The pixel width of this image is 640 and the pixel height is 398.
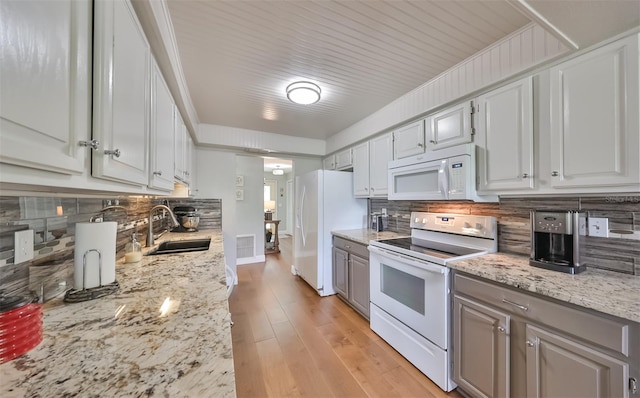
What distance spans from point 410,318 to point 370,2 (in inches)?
85.1

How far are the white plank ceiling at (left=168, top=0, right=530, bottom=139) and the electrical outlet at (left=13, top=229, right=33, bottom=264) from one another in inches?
51.5

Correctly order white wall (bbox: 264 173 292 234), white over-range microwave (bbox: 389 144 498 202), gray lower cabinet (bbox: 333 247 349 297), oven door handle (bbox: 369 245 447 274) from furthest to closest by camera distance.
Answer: white wall (bbox: 264 173 292 234), gray lower cabinet (bbox: 333 247 349 297), white over-range microwave (bbox: 389 144 498 202), oven door handle (bbox: 369 245 447 274)

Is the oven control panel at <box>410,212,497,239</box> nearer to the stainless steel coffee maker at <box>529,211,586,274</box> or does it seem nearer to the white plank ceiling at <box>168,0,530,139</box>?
the stainless steel coffee maker at <box>529,211,586,274</box>

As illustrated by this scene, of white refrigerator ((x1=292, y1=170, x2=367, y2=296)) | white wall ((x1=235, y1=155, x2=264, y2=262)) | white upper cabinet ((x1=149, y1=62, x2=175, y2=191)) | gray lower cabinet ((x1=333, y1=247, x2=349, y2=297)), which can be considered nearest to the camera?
white upper cabinet ((x1=149, y1=62, x2=175, y2=191))

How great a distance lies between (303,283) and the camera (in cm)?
370

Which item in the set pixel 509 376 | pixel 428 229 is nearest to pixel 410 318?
pixel 509 376

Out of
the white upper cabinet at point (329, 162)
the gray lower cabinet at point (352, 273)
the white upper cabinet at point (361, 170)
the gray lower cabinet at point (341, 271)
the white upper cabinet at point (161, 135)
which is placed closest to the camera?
the white upper cabinet at point (161, 135)

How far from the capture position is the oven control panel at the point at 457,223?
1852 mm

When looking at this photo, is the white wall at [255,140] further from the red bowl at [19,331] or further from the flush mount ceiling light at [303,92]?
the red bowl at [19,331]

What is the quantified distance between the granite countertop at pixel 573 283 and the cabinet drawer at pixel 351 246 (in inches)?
42.0

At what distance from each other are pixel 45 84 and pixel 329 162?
3.67 meters

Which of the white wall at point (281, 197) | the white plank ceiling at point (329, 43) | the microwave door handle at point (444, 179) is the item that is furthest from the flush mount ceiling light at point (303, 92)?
the white wall at point (281, 197)

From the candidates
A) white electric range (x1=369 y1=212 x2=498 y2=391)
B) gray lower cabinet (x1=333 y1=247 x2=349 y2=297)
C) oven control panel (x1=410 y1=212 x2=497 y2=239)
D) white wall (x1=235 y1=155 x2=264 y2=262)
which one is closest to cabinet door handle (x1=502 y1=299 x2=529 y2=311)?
white electric range (x1=369 y1=212 x2=498 y2=391)

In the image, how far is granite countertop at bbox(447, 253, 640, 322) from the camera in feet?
3.20
